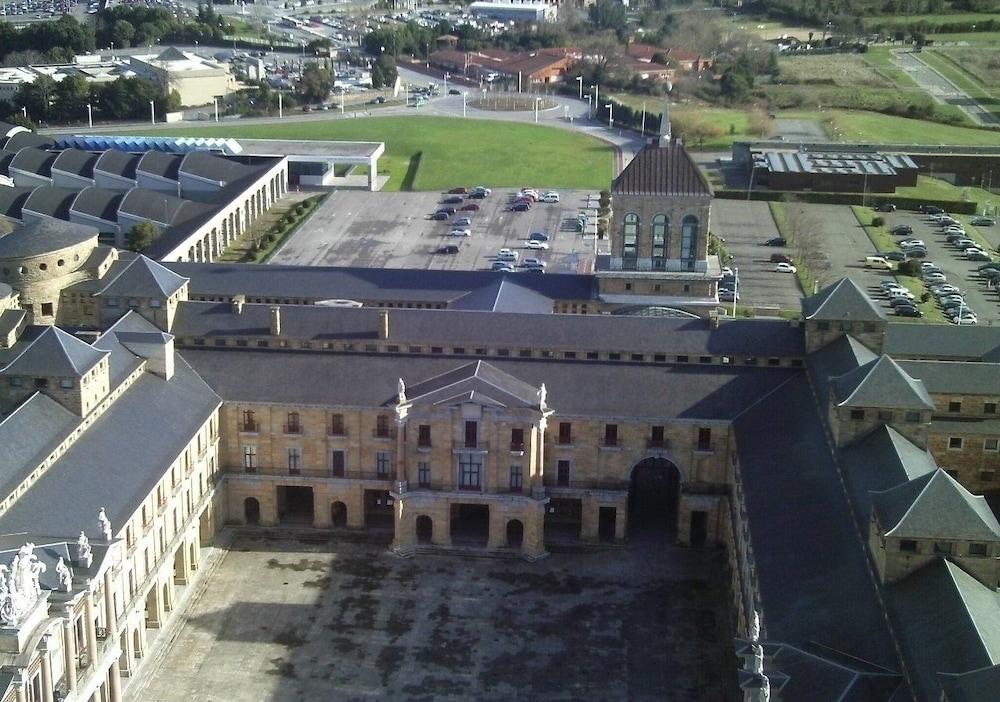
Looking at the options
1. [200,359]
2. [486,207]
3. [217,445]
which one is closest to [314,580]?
[217,445]

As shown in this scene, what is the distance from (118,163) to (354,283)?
242 ft

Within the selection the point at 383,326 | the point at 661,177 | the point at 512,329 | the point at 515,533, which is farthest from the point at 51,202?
the point at 515,533

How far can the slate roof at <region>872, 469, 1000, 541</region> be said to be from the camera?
59.9 metres

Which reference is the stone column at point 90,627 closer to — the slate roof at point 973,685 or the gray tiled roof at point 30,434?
the gray tiled roof at point 30,434

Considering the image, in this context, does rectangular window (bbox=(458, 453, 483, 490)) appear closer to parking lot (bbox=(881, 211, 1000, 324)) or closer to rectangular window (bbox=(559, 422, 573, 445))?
rectangular window (bbox=(559, 422, 573, 445))

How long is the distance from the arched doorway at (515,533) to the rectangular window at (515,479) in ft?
7.89

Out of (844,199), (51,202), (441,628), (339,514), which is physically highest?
(51,202)

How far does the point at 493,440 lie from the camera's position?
8419 centimetres

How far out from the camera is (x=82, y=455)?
72.8 meters

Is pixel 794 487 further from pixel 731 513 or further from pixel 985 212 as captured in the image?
pixel 985 212

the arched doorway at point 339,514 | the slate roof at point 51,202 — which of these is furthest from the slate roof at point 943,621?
the slate roof at point 51,202

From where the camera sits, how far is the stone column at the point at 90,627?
60000 mm

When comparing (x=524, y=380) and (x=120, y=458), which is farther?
(x=524, y=380)

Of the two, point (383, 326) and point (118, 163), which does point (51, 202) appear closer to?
point (118, 163)
